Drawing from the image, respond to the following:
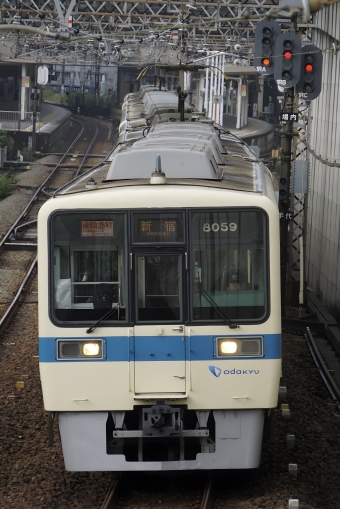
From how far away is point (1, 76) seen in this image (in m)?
41.4

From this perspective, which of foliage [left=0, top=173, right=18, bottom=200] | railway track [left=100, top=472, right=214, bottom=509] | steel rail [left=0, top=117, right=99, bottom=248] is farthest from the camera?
foliage [left=0, top=173, right=18, bottom=200]

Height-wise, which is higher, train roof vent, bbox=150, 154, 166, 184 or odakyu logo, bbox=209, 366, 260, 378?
train roof vent, bbox=150, 154, 166, 184

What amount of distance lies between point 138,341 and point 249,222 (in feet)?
3.77

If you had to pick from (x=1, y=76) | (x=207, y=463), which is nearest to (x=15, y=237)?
(x=207, y=463)

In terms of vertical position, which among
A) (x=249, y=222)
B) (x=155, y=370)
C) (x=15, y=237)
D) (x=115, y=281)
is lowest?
(x=15, y=237)

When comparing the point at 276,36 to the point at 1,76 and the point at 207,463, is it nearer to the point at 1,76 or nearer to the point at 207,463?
the point at 207,463

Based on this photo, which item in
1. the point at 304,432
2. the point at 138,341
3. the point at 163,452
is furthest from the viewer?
the point at 304,432

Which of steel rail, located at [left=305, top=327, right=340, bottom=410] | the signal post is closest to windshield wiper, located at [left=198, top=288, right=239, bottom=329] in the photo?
steel rail, located at [left=305, top=327, right=340, bottom=410]

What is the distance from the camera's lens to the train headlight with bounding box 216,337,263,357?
6062 mm

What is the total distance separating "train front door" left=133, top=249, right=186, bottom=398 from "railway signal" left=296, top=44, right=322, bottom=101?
6.52m

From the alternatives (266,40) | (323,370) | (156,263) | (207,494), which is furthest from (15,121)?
(207,494)

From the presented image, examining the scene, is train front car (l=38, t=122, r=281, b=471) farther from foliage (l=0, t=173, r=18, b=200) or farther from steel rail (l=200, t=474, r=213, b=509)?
foliage (l=0, t=173, r=18, b=200)

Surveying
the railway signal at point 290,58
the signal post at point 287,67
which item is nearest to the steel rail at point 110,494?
the signal post at point 287,67

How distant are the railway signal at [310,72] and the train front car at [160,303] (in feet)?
20.3
